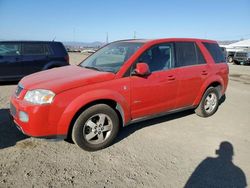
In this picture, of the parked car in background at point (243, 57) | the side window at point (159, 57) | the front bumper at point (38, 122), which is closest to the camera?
the front bumper at point (38, 122)

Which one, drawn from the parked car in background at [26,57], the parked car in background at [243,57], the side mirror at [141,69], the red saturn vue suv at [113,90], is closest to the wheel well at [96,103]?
the red saturn vue suv at [113,90]

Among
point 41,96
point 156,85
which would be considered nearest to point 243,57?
point 156,85

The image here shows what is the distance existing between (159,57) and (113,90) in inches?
49.9

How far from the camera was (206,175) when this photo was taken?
3.29 metres

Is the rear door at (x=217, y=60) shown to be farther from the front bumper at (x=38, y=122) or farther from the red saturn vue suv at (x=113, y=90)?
the front bumper at (x=38, y=122)

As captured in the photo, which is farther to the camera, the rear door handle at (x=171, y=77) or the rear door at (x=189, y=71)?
the rear door at (x=189, y=71)

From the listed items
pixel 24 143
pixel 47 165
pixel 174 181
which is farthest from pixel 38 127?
pixel 174 181

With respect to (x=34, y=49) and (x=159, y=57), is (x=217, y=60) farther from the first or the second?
(x=34, y=49)

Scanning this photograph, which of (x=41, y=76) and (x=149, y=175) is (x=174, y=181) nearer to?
(x=149, y=175)

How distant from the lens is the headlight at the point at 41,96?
3.43 m

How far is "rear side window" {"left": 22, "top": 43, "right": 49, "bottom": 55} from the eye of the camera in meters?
8.98

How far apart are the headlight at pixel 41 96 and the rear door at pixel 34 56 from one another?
5.91m

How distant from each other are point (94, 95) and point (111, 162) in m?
1.04

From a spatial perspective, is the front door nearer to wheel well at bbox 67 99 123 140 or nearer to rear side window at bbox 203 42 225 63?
wheel well at bbox 67 99 123 140
